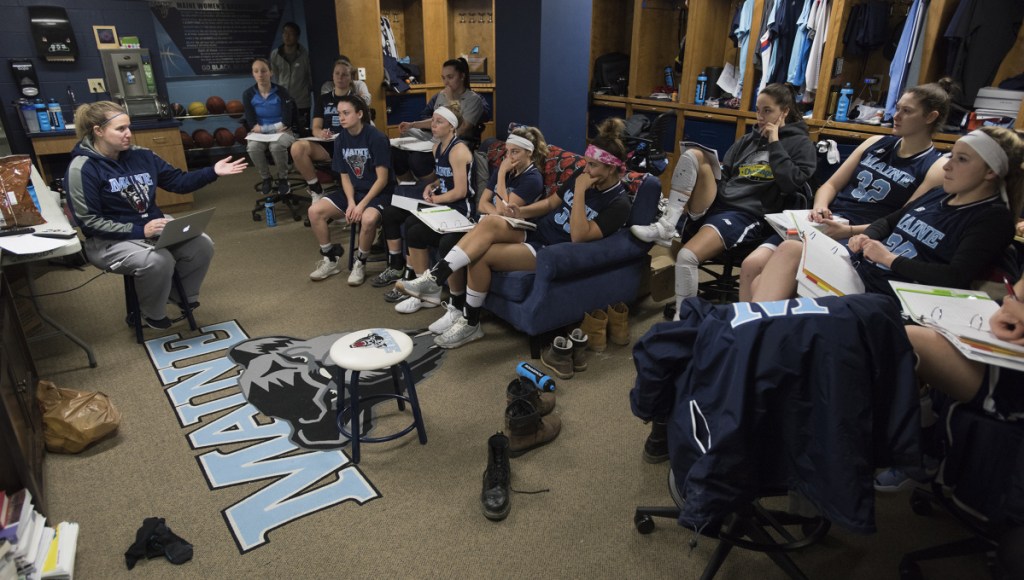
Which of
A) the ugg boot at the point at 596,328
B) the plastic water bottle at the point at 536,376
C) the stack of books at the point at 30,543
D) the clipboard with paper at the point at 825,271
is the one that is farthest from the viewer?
the ugg boot at the point at 596,328

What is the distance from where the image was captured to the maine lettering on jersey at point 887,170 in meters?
2.71

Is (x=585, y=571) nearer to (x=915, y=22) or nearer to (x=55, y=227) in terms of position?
(x=55, y=227)

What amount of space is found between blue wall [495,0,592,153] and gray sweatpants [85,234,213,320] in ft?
7.10

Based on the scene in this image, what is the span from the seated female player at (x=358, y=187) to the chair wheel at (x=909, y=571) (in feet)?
10.6

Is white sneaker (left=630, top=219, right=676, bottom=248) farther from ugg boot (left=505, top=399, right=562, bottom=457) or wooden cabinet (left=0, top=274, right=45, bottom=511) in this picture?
wooden cabinet (left=0, top=274, right=45, bottom=511)

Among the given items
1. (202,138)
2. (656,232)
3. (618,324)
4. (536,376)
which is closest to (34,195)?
(536,376)

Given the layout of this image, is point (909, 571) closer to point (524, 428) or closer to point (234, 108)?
point (524, 428)

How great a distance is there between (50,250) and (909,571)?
10.6ft

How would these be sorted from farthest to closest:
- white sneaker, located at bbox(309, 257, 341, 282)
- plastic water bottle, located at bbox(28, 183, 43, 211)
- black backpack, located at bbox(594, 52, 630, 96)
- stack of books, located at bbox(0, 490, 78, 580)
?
1. black backpack, located at bbox(594, 52, 630, 96)
2. white sneaker, located at bbox(309, 257, 341, 282)
3. plastic water bottle, located at bbox(28, 183, 43, 211)
4. stack of books, located at bbox(0, 490, 78, 580)

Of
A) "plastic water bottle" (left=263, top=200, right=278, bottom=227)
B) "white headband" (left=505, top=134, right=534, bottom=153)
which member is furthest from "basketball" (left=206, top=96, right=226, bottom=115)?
"white headband" (left=505, top=134, right=534, bottom=153)

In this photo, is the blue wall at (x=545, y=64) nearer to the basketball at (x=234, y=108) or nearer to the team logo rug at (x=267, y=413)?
the team logo rug at (x=267, y=413)

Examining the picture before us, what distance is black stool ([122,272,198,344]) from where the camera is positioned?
3267mm

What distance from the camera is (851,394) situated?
1368 millimetres

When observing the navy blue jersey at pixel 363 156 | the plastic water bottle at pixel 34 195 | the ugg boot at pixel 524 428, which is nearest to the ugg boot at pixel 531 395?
the ugg boot at pixel 524 428
